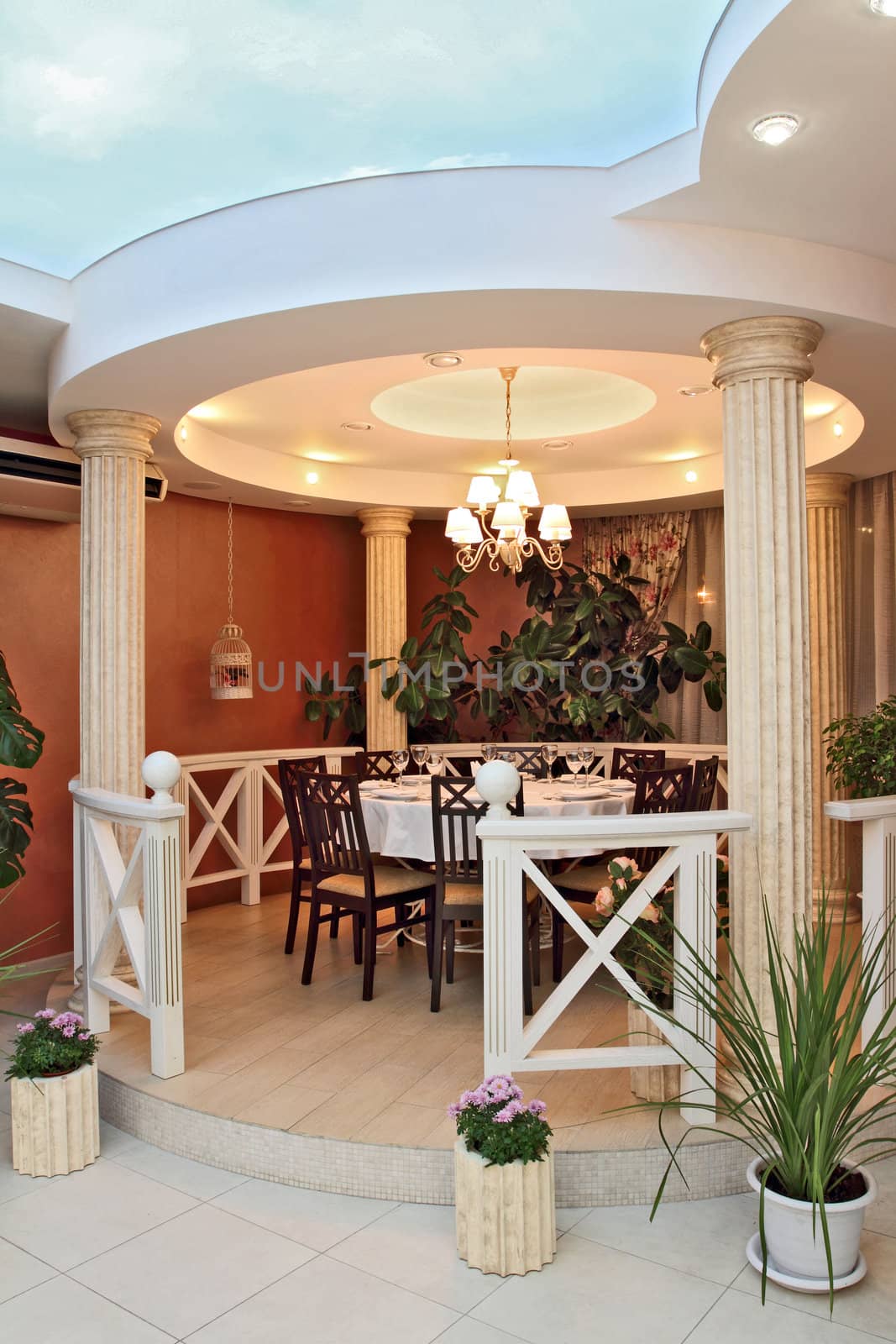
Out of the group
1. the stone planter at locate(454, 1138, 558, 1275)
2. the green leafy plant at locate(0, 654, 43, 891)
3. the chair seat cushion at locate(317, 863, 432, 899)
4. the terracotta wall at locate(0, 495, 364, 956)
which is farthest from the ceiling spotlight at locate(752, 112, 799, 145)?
the terracotta wall at locate(0, 495, 364, 956)

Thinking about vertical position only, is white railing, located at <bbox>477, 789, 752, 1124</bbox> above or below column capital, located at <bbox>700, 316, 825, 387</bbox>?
below

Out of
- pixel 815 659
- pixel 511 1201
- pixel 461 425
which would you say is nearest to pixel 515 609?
pixel 461 425

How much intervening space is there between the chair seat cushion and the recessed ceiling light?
2.46 metres

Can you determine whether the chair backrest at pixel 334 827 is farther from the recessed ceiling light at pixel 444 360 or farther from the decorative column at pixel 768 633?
the recessed ceiling light at pixel 444 360

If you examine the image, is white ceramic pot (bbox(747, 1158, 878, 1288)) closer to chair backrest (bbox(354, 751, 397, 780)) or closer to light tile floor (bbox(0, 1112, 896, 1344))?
light tile floor (bbox(0, 1112, 896, 1344))

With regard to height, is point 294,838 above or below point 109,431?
below

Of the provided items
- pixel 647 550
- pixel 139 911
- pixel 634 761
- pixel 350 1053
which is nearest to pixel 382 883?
pixel 350 1053

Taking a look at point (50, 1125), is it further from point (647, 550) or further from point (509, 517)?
point (647, 550)

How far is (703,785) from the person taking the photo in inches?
209

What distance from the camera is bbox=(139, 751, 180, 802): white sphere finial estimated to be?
368 centimetres

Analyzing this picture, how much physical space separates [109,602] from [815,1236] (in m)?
3.71

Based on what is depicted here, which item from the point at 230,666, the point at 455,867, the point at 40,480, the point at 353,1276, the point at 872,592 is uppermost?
the point at 40,480

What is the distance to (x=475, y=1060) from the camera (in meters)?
3.71

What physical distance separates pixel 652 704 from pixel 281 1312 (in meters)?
5.48
